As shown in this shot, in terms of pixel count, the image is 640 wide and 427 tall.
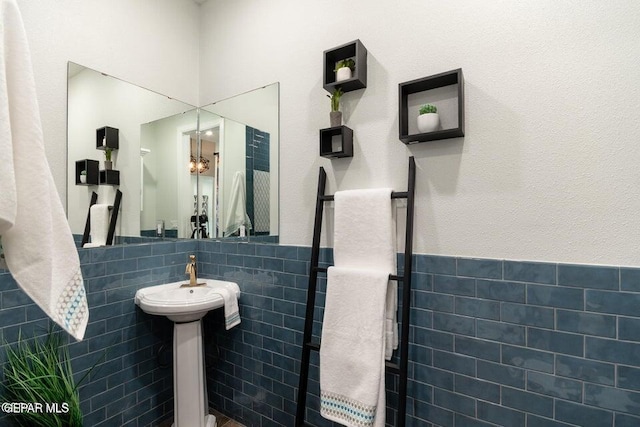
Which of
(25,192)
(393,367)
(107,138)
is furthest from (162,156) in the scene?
(393,367)

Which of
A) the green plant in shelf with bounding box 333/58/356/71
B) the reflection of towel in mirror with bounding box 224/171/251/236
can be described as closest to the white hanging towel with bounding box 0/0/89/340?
the green plant in shelf with bounding box 333/58/356/71

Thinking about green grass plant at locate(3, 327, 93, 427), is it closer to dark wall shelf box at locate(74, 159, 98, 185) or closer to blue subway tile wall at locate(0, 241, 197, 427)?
blue subway tile wall at locate(0, 241, 197, 427)

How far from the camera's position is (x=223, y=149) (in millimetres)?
2127

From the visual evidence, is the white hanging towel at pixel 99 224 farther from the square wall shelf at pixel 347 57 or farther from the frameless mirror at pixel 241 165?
the square wall shelf at pixel 347 57

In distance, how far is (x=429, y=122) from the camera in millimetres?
1283

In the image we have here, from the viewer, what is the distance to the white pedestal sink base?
5.85 ft

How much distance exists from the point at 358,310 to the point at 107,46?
77.8 inches

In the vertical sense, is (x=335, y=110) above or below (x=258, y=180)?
above

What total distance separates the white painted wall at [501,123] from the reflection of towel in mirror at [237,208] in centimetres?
41

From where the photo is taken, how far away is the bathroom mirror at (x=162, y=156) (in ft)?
5.46

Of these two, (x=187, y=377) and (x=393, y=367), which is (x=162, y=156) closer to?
(x=187, y=377)

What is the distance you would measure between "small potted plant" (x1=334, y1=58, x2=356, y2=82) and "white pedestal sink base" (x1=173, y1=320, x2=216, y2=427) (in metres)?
1.56

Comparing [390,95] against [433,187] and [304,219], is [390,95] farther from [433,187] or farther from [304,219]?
[304,219]

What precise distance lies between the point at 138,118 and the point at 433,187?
1782 millimetres
